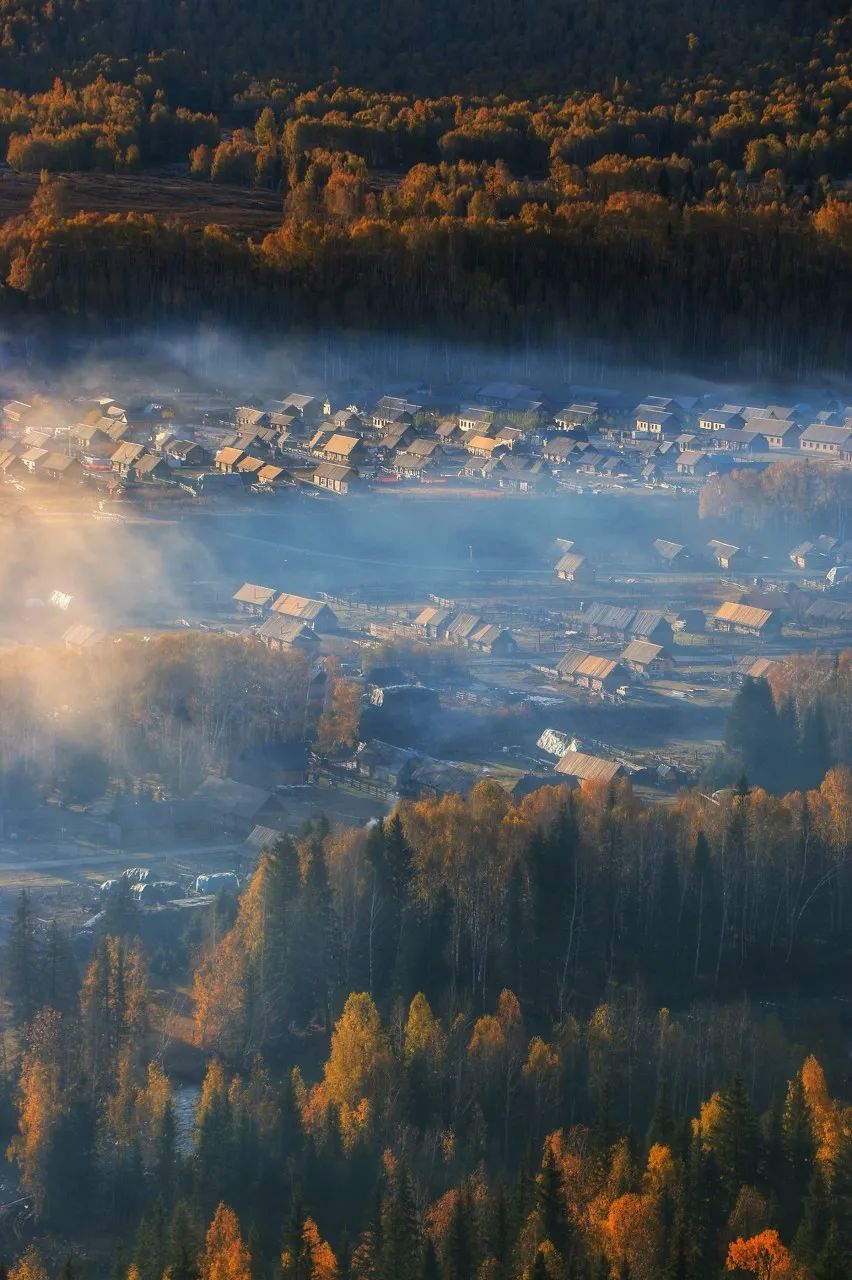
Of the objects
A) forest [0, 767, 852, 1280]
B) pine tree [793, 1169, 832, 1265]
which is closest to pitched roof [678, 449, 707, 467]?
forest [0, 767, 852, 1280]

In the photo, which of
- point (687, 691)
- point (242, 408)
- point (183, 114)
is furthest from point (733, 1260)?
point (183, 114)

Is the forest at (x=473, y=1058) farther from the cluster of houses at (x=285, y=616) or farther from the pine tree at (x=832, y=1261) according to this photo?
the cluster of houses at (x=285, y=616)

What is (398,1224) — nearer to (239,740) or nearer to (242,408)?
(239,740)

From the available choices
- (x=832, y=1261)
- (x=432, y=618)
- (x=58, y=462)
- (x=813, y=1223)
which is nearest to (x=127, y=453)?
(x=58, y=462)

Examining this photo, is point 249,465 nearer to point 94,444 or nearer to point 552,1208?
point 94,444

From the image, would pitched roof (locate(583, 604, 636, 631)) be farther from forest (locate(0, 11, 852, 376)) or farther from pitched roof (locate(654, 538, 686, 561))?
forest (locate(0, 11, 852, 376))

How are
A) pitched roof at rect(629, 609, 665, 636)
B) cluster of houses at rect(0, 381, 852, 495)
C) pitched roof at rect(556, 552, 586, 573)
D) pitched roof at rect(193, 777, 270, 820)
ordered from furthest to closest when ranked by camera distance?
cluster of houses at rect(0, 381, 852, 495) → pitched roof at rect(556, 552, 586, 573) → pitched roof at rect(629, 609, 665, 636) → pitched roof at rect(193, 777, 270, 820)

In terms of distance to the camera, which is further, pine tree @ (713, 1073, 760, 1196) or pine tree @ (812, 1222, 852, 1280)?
pine tree @ (713, 1073, 760, 1196)
